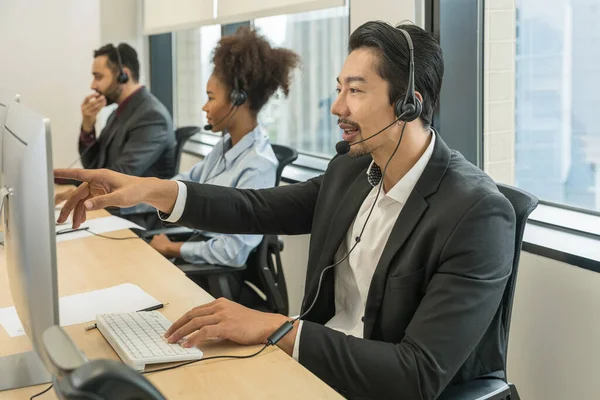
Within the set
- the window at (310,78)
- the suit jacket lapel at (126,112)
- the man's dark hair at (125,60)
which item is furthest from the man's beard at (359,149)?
the man's dark hair at (125,60)

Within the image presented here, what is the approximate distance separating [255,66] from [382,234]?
121 centimetres

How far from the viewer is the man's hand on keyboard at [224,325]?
138cm

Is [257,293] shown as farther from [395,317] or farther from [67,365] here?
[67,365]

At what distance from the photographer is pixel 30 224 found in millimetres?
1065

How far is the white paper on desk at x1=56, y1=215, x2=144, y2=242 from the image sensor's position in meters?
2.41

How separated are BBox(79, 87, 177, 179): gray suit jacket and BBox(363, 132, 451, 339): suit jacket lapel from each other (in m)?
2.02

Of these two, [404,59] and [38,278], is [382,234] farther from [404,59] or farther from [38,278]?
[38,278]

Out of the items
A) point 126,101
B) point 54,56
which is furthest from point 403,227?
point 54,56

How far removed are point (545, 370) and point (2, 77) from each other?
3.12 m

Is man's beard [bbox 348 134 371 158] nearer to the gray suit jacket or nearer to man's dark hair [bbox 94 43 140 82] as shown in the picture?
the gray suit jacket

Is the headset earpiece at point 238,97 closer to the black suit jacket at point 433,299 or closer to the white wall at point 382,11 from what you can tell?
the white wall at point 382,11

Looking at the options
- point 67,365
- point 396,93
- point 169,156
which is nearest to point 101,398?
point 67,365

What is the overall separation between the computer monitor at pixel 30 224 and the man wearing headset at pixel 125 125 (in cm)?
209

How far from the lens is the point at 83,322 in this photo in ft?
5.10
